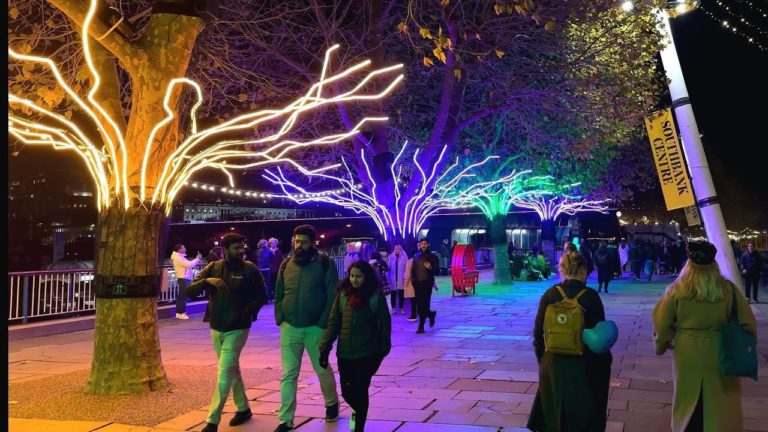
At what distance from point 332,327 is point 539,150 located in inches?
591

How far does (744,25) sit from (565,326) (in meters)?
11.7

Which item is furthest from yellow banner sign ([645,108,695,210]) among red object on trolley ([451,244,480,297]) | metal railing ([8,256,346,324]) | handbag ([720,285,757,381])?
red object on trolley ([451,244,480,297])

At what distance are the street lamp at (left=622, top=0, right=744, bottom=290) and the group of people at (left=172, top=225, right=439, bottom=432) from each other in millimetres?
4421

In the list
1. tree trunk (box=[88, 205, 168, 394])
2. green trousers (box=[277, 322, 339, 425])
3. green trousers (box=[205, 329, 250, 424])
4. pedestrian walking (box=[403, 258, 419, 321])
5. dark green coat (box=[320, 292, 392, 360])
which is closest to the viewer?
dark green coat (box=[320, 292, 392, 360])

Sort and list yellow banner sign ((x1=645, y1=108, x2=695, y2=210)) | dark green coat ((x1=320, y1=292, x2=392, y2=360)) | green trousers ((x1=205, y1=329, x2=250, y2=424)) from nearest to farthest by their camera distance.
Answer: dark green coat ((x1=320, y1=292, x2=392, y2=360)) < green trousers ((x1=205, y1=329, x2=250, y2=424)) < yellow banner sign ((x1=645, y1=108, x2=695, y2=210))

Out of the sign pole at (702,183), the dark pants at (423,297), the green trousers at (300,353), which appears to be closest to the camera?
the green trousers at (300,353)

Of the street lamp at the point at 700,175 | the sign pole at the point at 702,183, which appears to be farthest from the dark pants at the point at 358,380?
the sign pole at the point at 702,183

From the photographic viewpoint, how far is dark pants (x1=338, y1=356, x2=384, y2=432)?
507cm

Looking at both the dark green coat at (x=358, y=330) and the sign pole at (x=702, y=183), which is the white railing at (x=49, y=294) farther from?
the sign pole at (x=702, y=183)

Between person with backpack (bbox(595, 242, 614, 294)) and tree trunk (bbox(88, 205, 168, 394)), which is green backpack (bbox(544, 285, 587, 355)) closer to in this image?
tree trunk (bbox(88, 205, 168, 394))

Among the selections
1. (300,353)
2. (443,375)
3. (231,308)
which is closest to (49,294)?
(231,308)

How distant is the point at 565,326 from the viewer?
13.8 feet

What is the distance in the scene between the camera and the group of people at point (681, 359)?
4215 millimetres

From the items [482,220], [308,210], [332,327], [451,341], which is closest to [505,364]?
[451,341]
